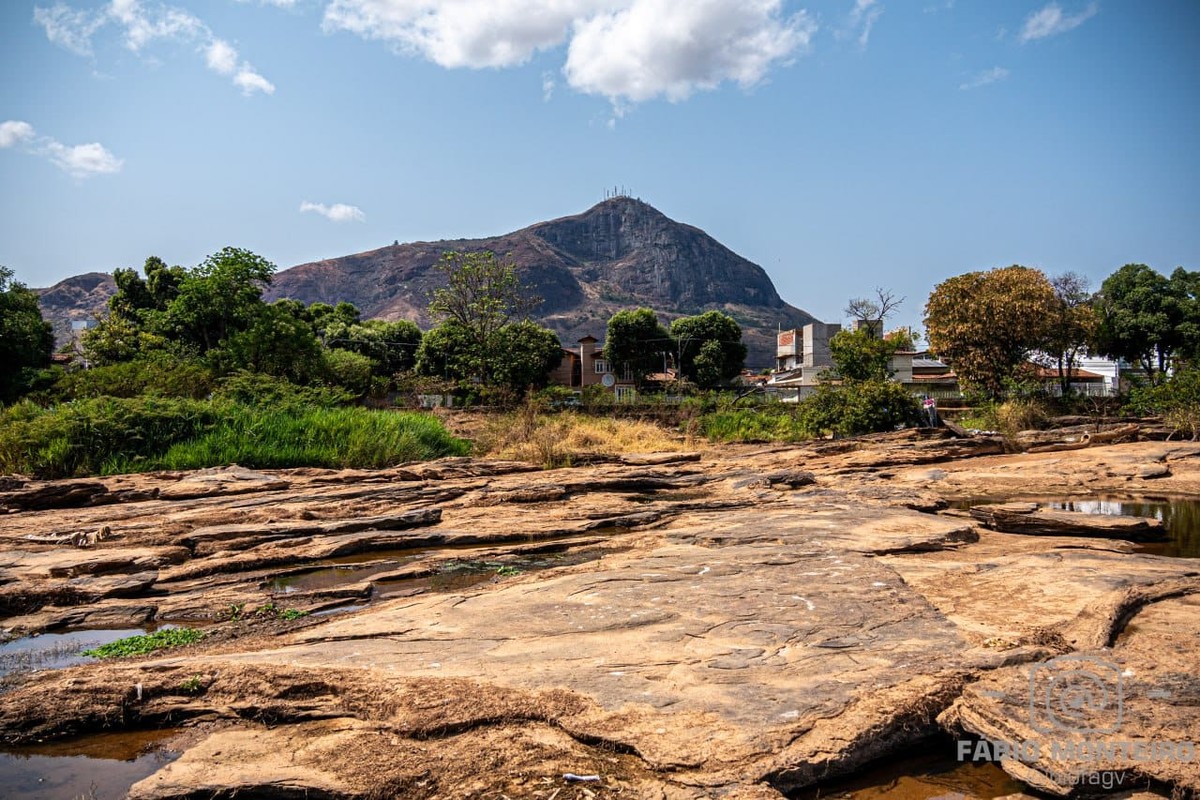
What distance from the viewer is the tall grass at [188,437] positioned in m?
14.6

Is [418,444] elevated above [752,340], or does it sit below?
below

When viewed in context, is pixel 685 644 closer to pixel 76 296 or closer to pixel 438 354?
pixel 438 354

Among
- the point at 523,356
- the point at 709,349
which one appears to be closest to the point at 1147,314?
the point at 709,349

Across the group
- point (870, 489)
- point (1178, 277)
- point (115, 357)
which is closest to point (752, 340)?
point (1178, 277)

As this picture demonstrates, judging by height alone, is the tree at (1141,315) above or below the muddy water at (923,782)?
above

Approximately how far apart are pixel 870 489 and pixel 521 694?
10511 millimetres

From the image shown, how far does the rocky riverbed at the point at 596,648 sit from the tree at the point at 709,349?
56857 mm

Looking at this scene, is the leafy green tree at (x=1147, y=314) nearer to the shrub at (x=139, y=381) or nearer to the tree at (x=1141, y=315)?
the tree at (x=1141, y=315)

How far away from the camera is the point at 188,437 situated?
53.6 feet

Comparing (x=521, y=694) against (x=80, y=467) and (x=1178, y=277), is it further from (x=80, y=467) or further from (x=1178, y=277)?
(x=1178, y=277)

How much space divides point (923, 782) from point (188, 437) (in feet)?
→ 55.6

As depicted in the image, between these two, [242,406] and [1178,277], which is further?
[1178,277]

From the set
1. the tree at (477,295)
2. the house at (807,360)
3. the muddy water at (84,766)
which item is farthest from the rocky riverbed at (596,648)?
the house at (807,360)

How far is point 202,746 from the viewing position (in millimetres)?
3689
